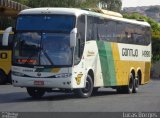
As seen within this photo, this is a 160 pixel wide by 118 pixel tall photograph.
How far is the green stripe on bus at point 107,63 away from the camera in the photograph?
2378 cm

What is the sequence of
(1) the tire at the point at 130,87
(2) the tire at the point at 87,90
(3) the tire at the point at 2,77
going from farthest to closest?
(3) the tire at the point at 2,77 < (1) the tire at the point at 130,87 < (2) the tire at the point at 87,90

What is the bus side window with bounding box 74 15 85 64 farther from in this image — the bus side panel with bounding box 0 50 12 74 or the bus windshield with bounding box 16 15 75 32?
the bus side panel with bounding box 0 50 12 74

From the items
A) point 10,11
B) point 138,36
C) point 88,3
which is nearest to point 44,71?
point 138,36

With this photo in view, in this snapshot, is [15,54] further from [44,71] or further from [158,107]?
[158,107]

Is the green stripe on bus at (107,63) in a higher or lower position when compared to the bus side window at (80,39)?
lower

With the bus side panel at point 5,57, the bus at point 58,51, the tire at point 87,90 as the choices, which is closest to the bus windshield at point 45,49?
the bus at point 58,51

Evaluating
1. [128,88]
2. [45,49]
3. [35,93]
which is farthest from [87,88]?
[128,88]

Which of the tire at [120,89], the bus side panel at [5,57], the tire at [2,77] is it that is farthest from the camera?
the tire at [2,77]

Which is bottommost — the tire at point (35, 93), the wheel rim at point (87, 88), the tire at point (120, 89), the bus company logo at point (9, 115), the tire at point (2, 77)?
the tire at point (2, 77)

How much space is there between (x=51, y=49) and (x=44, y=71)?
0.78 metres

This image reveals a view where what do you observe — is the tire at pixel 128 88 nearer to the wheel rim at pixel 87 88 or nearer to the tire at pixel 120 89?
the tire at pixel 120 89

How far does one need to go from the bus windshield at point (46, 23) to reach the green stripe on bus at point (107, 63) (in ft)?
8.49

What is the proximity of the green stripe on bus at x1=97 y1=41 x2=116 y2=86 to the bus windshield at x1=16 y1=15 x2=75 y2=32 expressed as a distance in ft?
8.49

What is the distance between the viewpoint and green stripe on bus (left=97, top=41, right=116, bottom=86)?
2378cm
